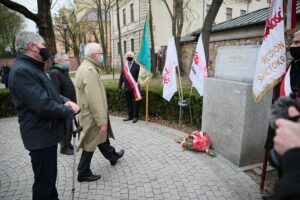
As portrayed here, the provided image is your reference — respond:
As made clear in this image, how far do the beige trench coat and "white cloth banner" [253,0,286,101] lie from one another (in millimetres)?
2246

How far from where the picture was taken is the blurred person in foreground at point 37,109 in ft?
7.34

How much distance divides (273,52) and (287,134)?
7.38 ft

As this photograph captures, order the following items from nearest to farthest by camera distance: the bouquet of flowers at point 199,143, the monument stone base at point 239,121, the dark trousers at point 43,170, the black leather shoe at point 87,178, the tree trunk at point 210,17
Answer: the dark trousers at point 43,170
the black leather shoe at point 87,178
the monument stone base at point 239,121
the bouquet of flowers at point 199,143
the tree trunk at point 210,17

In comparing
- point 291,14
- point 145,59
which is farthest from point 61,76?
point 291,14

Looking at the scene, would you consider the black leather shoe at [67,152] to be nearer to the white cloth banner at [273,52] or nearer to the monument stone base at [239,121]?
Result: the monument stone base at [239,121]

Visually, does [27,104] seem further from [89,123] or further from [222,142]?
[222,142]

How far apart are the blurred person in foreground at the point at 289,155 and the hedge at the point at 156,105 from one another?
4.80 meters

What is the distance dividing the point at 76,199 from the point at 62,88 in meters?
2.21

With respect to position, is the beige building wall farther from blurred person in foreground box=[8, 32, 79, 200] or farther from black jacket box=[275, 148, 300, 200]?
black jacket box=[275, 148, 300, 200]

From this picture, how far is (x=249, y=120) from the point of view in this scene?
387 cm

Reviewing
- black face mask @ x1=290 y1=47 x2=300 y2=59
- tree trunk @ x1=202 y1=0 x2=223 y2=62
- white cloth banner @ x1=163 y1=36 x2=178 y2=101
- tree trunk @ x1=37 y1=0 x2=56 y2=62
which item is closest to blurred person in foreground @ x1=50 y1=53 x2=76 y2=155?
white cloth banner @ x1=163 y1=36 x2=178 y2=101

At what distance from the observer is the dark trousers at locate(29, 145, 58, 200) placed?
2457 millimetres

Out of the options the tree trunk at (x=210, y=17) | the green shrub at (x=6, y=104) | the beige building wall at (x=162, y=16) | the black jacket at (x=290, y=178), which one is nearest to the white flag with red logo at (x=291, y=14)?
the black jacket at (x=290, y=178)

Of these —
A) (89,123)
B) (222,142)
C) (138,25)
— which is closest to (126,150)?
(89,123)
